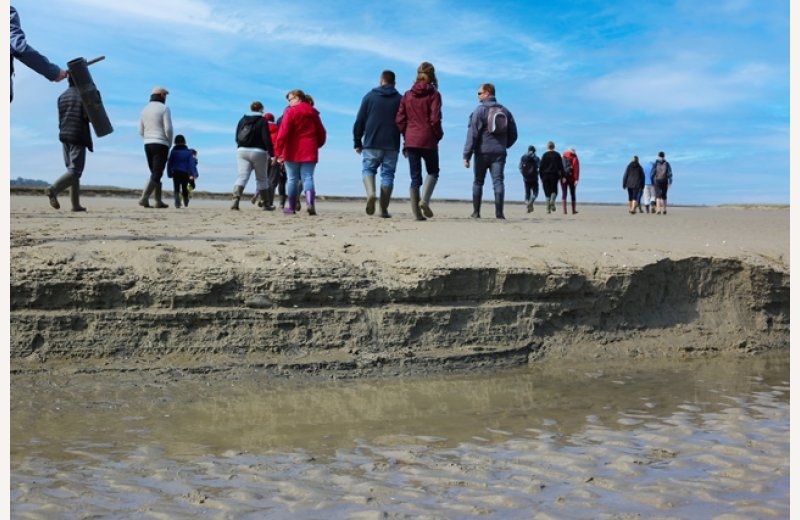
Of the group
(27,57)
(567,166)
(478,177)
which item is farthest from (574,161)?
(27,57)

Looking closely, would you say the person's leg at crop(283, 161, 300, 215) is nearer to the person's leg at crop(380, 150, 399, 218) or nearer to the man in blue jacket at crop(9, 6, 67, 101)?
the person's leg at crop(380, 150, 399, 218)

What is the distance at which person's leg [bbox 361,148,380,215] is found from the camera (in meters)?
11.9

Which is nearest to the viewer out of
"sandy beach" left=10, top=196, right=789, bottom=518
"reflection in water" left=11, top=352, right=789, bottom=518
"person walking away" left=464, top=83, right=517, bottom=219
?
"reflection in water" left=11, top=352, right=789, bottom=518

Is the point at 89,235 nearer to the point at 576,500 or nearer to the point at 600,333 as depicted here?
the point at 600,333

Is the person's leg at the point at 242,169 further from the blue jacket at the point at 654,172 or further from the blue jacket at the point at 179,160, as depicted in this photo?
the blue jacket at the point at 654,172

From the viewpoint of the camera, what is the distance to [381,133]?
11.8 m

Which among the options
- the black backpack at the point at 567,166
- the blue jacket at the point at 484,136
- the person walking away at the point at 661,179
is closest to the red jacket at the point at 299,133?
the blue jacket at the point at 484,136

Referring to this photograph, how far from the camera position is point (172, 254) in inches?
255

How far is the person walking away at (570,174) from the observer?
65.0 ft

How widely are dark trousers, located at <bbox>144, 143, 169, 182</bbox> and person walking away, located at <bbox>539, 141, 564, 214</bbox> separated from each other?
805cm

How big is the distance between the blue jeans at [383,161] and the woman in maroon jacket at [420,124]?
0.27 m

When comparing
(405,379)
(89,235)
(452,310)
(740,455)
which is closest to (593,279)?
(452,310)

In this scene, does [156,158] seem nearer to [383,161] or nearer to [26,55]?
[383,161]

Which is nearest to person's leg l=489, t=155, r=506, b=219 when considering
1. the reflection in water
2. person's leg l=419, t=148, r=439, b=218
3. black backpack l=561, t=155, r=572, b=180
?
person's leg l=419, t=148, r=439, b=218
